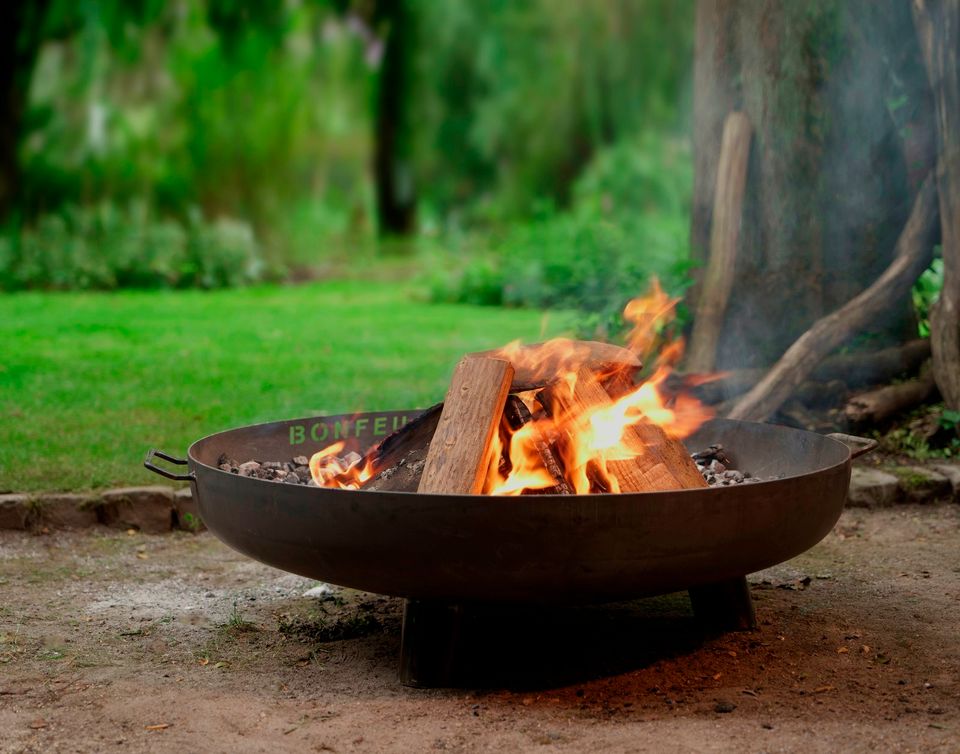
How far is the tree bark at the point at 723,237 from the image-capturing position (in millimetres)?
4750

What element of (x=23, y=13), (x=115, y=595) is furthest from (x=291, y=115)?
(x=115, y=595)

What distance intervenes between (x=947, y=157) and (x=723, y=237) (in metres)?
0.91

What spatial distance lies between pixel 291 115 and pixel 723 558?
9.03 m

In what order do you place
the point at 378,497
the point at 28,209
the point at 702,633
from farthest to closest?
the point at 28,209, the point at 702,633, the point at 378,497

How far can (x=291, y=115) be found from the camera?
35.1 feet

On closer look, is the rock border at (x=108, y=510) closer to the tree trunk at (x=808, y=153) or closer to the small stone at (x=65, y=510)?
the small stone at (x=65, y=510)

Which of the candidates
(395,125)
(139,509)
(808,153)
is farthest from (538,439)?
(395,125)

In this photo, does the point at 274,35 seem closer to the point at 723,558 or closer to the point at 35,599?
the point at 35,599

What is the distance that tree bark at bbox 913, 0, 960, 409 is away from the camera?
445 centimetres

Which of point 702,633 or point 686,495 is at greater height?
point 686,495

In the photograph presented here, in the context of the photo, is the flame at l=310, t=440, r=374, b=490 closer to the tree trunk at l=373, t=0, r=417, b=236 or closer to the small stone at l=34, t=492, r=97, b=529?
the small stone at l=34, t=492, r=97, b=529

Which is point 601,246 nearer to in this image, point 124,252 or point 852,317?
point 124,252

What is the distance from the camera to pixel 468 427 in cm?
265

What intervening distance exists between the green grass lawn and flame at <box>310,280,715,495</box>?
851 mm
